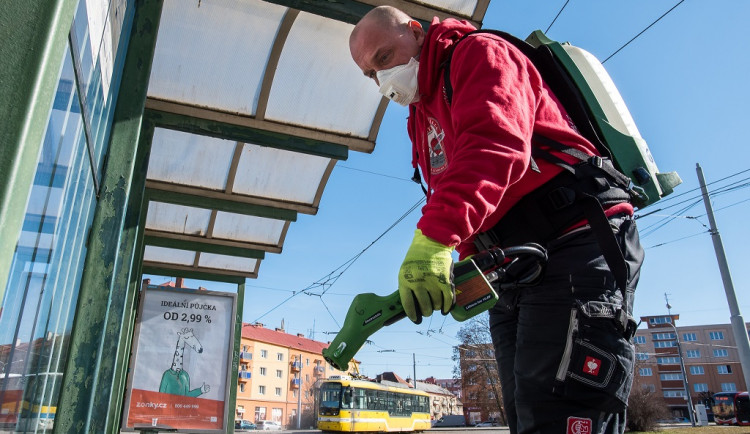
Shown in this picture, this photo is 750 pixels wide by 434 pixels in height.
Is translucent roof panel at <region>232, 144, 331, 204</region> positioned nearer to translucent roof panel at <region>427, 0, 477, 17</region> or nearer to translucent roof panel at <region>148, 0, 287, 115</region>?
translucent roof panel at <region>148, 0, 287, 115</region>

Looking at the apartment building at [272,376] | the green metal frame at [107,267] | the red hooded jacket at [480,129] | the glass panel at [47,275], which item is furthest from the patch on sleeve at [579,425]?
the apartment building at [272,376]

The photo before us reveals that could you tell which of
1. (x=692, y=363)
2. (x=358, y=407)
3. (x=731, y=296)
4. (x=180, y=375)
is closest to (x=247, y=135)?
(x=180, y=375)

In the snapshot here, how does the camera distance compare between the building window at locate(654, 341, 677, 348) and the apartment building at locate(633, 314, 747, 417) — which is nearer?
the apartment building at locate(633, 314, 747, 417)

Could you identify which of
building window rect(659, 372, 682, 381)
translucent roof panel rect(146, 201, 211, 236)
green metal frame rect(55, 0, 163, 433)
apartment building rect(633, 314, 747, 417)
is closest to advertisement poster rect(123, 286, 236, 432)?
translucent roof panel rect(146, 201, 211, 236)

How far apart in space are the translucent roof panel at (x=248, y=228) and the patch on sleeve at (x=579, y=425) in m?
5.54

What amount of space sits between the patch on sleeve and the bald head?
141cm

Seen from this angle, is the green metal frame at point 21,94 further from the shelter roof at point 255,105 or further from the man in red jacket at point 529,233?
the shelter roof at point 255,105

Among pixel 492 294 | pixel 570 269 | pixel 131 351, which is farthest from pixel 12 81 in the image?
pixel 131 351

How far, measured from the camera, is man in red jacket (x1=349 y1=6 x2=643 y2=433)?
1.40 metres

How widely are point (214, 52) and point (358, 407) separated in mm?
23751

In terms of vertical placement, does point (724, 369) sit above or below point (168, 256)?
above

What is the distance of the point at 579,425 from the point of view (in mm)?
1430

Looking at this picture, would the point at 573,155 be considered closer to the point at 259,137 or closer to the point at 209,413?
the point at 259,137

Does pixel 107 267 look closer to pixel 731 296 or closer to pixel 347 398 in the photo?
pixel 731 296
